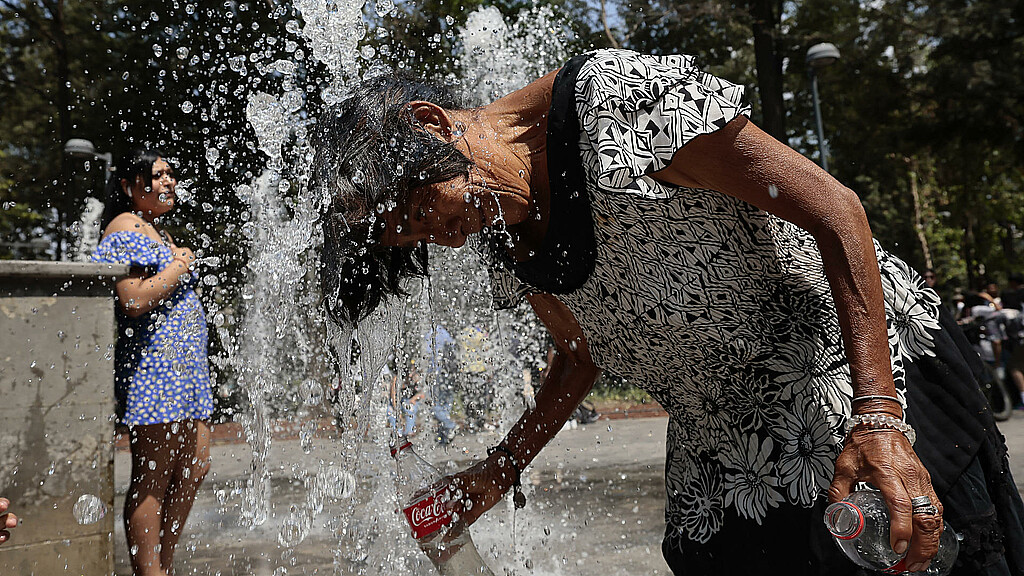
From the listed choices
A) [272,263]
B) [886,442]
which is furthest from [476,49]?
[886,442]

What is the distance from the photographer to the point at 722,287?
5.08ft

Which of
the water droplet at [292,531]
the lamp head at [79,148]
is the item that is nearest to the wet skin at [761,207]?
the water droplet at [292,531]

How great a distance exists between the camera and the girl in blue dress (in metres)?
3.29

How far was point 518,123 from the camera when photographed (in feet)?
5.50

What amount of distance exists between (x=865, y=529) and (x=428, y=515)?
98cm

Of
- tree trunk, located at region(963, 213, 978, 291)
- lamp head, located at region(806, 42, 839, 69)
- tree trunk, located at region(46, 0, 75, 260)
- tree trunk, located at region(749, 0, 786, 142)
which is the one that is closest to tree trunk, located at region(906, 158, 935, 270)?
tree trunk, located at region(963, 213, 978, 291)

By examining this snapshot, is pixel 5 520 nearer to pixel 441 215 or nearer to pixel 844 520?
pixel 441 215

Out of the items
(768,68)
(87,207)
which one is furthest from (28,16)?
(768,68)

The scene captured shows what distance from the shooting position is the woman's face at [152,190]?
3617 millimetres

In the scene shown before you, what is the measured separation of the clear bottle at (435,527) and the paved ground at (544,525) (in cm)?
127

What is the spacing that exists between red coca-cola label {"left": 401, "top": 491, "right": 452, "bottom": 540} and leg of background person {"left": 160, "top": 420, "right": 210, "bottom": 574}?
1.81 meters

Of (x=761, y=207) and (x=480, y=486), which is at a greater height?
(x=761, y=207)

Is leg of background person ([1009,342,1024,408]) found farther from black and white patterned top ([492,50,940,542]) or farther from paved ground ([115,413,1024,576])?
black and white patterned top ([492,50,940,542])

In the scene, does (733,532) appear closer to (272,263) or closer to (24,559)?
(272,263)
